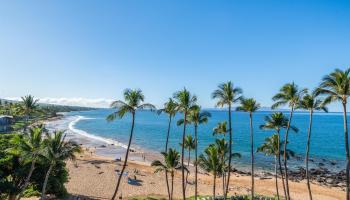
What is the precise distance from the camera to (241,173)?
65750mm

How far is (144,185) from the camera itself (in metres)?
51.0

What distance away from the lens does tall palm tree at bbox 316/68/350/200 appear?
21.8 meters

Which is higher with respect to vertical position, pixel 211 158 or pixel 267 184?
pixel 211 158

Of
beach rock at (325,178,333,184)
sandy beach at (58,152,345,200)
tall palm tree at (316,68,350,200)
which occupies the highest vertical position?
tall palm tree at (316,68,350,200)

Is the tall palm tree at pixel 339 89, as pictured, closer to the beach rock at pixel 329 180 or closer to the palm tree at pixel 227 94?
the palm tree at pixel 227 94

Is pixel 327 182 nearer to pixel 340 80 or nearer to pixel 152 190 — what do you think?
pixel 152 190

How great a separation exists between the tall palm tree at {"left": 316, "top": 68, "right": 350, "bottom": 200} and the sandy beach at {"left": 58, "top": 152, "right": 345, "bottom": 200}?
2846 centimetres

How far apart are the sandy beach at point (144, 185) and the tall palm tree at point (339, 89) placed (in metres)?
28.5

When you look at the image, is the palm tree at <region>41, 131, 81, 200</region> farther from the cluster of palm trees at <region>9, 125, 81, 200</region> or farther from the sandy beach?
the sandy beach

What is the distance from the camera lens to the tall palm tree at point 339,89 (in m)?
21.8

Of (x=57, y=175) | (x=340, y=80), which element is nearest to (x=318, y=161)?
(x=340, y=80)

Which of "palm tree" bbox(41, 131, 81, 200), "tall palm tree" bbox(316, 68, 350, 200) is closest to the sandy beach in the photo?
"palm tree" bbox(41, 131, 81, 200)

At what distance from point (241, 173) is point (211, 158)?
1413 inches

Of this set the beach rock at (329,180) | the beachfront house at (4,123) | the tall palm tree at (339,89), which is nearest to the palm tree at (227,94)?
the tall palm tree at (339,89)
